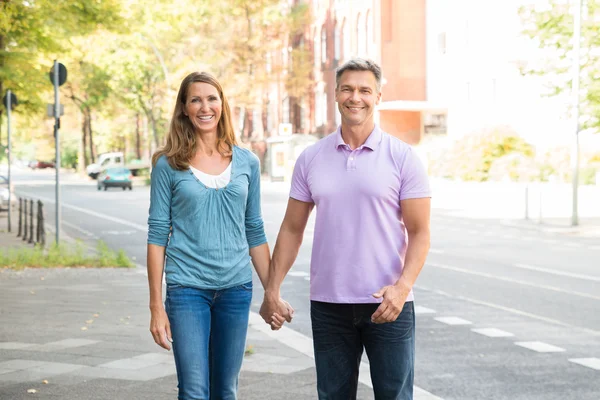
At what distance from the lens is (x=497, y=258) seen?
1773 cm

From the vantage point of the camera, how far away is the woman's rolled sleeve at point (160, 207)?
4.52 m

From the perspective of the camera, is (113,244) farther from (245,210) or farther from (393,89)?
(393,89)

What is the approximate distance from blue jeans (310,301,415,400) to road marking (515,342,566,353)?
16.0ft

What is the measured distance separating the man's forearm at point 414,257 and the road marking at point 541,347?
16.5 ft

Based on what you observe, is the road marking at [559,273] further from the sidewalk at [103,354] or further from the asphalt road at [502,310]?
the sidewalk at [103,354]

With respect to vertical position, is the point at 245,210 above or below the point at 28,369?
above

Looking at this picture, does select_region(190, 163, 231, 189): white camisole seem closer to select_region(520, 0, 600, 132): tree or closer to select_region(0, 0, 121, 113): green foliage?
select_region(0, 0, 121, 113): green foliage

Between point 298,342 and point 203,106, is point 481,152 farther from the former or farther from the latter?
point 203,106

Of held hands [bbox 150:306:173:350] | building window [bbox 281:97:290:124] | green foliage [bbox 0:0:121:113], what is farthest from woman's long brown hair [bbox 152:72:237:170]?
building window [bbox 281:97:290:124]

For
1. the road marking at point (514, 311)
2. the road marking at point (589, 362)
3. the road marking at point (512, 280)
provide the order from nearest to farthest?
the road marking at point (589, 362), the road marking at point (514, 311), the road marking at point (512, 280)

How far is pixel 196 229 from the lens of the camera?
4.50m

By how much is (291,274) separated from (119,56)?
49.6 m

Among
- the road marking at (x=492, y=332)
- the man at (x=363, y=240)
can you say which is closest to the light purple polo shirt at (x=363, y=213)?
the man at (x=363, y=240)

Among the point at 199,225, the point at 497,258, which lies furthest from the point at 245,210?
the point at 497,258
